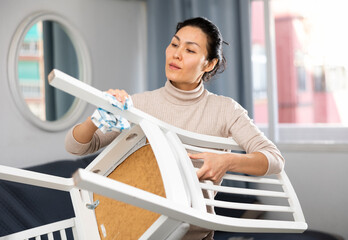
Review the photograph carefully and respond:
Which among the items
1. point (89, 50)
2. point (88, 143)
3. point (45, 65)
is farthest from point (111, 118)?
point (89, 50)

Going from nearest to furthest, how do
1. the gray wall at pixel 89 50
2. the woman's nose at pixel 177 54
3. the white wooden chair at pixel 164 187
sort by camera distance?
the white wooden chair at pixel 164 187
the woman's nose at pixel 177 54
the gray wall at pixel 89 50

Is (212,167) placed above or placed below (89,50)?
below

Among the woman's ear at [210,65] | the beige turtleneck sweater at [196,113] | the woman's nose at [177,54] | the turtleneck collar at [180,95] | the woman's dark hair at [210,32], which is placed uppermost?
the woman's dark hair at [210,32]

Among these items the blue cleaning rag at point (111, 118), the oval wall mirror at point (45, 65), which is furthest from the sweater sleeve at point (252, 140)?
the oval wall mirror at point (45, 65)

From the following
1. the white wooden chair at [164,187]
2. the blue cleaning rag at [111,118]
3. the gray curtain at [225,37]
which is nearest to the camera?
the white wooden chair at [164,187]

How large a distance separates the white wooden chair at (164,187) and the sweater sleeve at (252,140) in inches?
1.6

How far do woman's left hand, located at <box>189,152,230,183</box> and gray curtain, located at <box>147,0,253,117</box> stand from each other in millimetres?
1961

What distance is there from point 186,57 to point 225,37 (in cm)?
186

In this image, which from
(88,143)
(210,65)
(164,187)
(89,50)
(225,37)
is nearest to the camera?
(164,187)

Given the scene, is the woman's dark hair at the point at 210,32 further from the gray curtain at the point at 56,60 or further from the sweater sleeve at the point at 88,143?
the gray curtain at the point at 56,60

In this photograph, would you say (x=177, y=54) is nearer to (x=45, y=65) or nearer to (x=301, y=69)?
(x=45, y=65)

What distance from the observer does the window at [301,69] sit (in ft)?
11.3

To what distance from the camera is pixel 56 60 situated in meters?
2.94

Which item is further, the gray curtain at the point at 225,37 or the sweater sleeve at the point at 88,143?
the gray curtain at the point at 225,37
